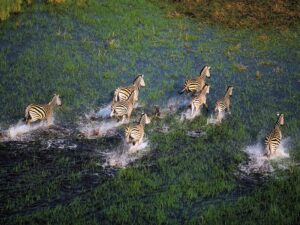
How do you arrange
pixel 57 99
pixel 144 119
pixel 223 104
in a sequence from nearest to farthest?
pixel 144 119, pixel 57 99, pixel 223 104

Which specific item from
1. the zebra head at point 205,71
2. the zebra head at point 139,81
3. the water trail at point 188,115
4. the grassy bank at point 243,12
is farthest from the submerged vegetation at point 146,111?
the grassy bank at point 243,12

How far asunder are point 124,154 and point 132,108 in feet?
9.42

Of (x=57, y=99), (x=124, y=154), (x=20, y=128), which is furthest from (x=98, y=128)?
(x=20, y=128)

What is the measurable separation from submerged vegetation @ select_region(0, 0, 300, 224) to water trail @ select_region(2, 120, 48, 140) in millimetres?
290

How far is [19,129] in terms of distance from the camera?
14.9 meters

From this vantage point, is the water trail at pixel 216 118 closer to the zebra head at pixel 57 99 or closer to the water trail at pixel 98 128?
the water trail at pixel 98 128

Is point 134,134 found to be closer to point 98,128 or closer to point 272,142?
point 98,128

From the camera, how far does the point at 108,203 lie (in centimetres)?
1165

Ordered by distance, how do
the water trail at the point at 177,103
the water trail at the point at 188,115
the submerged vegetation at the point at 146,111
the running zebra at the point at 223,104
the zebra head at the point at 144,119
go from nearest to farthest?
the submerged vegetation at the point at 146,111, the zebra head at the point at 144,119, the running zebra at the point at 223,104, the water trail at the point at 188,115, the water trail at the point at 177,103

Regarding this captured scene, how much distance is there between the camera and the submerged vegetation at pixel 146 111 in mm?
11609

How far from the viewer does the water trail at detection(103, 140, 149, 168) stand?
44.4 ft

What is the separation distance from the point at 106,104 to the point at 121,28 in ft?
29.5

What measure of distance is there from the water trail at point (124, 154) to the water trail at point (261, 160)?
2.86 m

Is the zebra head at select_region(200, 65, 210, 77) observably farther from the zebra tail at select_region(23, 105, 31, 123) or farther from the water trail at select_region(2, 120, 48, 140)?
the zebra tail at select_region(23, 105, 31, 123)
